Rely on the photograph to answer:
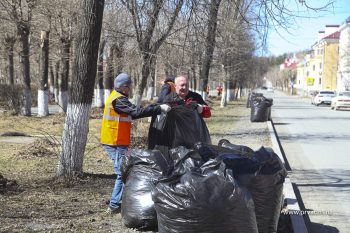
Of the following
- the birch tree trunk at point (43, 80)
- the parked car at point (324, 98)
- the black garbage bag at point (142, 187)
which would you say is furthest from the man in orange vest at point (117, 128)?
A: the parked car at point (324, 98)

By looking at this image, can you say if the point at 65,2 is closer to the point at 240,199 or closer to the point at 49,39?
the point at 49,39

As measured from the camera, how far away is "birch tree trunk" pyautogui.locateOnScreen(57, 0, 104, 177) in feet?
22.4

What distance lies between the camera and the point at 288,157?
1157 cm

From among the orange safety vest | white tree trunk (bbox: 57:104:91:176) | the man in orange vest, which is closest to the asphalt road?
the man in orange vest

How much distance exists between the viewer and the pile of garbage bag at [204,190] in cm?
372

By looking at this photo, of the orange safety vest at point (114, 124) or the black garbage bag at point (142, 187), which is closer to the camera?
the black garbage bag at point (142, 187)

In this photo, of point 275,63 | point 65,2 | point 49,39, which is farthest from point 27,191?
point 275,63

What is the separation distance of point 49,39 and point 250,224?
769 inches

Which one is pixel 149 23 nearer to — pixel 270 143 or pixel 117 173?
pixel 270 143

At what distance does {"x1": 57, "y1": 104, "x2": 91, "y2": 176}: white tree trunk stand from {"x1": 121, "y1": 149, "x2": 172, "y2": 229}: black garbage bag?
1.91 meters

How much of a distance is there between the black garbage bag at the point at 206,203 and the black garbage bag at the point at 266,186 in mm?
527

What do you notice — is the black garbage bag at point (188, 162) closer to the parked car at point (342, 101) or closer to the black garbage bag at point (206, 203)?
the black garbage bag at point (206, 203)

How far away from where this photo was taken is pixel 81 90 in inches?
270

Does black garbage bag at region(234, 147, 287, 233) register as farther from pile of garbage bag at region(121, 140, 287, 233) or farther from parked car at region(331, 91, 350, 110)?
parked car at region(331, 91, 350, 110)
